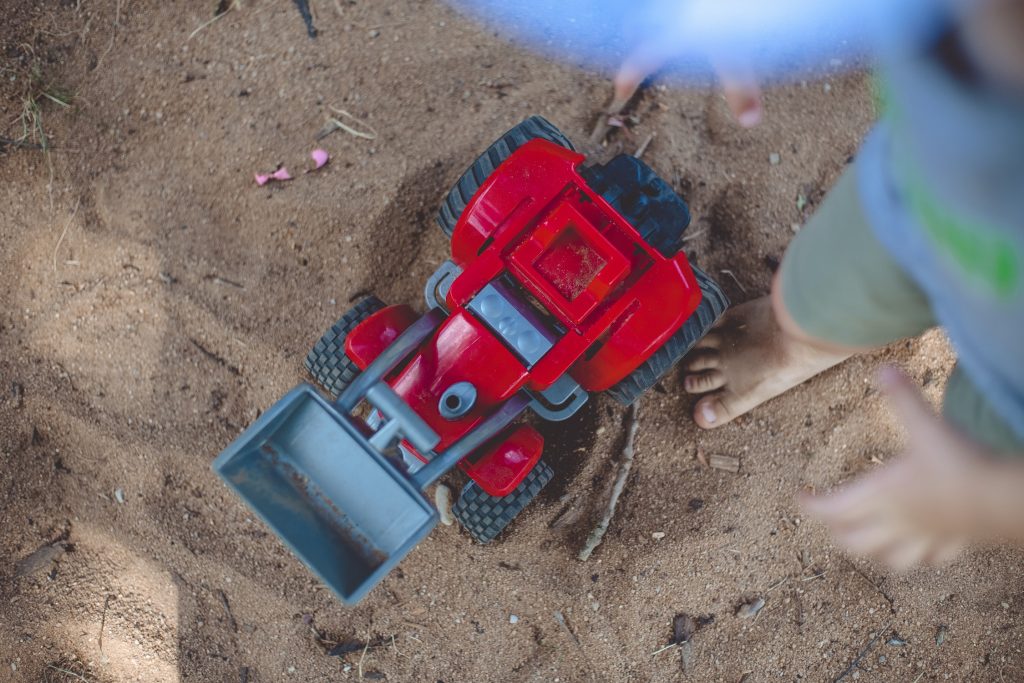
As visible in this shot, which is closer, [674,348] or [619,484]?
[674,348]

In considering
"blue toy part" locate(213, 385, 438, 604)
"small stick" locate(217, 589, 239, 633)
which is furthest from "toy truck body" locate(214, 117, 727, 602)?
"small stick" locate(217, 589, 239, 633)

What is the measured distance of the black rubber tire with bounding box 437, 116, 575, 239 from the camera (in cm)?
138

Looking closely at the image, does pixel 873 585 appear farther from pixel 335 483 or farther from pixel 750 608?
pixel 335 483

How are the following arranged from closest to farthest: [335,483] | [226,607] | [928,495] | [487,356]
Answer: [928,495], [335,483], [487,356], [226,607]

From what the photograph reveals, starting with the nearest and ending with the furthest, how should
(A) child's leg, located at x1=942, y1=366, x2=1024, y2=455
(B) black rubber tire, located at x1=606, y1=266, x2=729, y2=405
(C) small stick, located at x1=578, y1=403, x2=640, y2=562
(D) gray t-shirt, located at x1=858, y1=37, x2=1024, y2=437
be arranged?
(D) gray t-shirt, located at x1=858, y1=37, x2=1024, y2=437, (A) child's leg, located at x1=942, y1=366, x2=1024, y2=455, (B) black rubber tire, located at x1=606, y1=266, x2=729, y2=405, (C) small stick, located at x1=578, y1=403, x2=640, y2=562

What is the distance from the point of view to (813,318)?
3.73 feet

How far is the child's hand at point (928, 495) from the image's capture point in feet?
2.94

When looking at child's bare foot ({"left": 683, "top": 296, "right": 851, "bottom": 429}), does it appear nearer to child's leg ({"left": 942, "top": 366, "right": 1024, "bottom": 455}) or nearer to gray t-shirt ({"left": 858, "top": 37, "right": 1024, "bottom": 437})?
child's leg ({"left": 942, "top": 366, "right": 1024, "bottom": 455})

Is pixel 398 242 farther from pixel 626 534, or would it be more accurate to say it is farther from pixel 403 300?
pixel 626 534

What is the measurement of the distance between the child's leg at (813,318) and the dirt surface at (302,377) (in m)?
→ 0.09

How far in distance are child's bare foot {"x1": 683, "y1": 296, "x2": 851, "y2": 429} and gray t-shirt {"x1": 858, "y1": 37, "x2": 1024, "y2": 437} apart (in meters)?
0.55

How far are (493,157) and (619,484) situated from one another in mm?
736

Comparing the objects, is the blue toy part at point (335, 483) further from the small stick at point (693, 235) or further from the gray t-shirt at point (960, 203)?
the small stick at point (693, 235)

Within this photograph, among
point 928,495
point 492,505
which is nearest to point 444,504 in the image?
point 492,505
